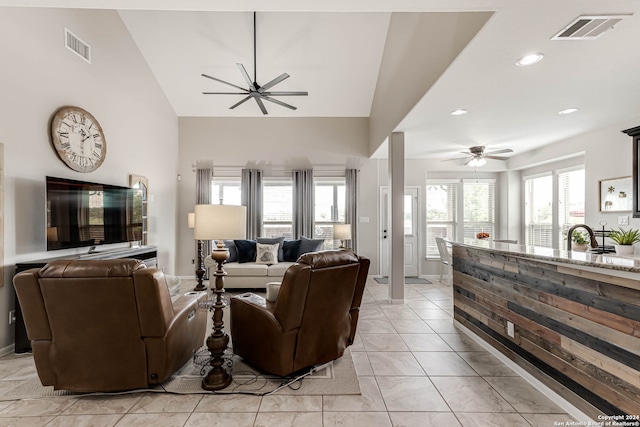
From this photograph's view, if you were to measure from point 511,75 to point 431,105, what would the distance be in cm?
89

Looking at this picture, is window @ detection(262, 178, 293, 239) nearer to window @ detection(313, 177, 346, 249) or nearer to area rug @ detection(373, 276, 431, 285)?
window @ detection(313, 177, 346, 249)

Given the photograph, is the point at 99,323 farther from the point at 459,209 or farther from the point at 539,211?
the point at 539,211

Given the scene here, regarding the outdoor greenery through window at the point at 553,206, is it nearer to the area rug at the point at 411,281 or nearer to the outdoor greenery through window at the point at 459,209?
the outdoor greenery through window at the point at 459,209

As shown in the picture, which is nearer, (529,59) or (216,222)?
(216,222)

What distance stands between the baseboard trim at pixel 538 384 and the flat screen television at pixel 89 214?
15.6 ft

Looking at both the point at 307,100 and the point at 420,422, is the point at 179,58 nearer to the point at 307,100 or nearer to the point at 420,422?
the point at 307,100

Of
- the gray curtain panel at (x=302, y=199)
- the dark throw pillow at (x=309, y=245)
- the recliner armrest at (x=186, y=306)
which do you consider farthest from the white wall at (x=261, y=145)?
the recliner armrest at (x=186, y=306)

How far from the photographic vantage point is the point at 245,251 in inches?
226

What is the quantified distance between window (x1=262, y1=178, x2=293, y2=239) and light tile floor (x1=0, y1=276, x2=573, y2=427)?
4206 mm

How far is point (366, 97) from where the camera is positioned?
6141 millimetres

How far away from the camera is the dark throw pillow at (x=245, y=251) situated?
5.73m

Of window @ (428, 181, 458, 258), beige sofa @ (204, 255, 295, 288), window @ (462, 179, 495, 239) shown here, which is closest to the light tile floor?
beige sofa @ (204, 255, 295, 288)

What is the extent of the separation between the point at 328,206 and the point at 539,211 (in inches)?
171

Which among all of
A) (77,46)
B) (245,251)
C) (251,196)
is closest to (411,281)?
(245,251)
